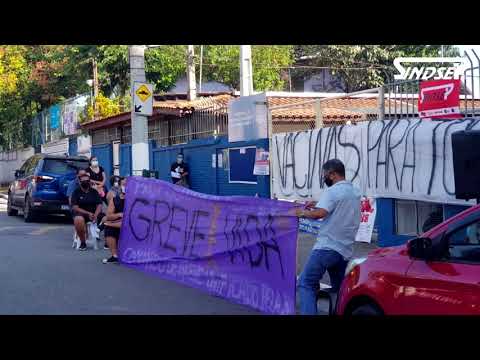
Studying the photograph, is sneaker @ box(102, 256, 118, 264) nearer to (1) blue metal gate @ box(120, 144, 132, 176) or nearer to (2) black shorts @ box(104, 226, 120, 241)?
(2) black shorts @ box(104, 226, 120, 241)

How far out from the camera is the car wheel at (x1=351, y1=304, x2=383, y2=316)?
562 cm

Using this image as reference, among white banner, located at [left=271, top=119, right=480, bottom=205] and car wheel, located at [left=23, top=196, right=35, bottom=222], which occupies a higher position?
white banner, located at [left=271, top=119, right=480, bottom=205]

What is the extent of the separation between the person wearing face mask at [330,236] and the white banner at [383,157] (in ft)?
10.1

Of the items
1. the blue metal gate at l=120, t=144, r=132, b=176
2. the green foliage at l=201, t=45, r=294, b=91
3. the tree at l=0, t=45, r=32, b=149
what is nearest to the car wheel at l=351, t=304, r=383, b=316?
the blue metal gate at l=120, t=144, r=132, b=176

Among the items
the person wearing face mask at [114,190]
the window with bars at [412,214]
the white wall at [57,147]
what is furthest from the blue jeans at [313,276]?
the white wall at [57,147]

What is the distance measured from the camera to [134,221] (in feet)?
39.1

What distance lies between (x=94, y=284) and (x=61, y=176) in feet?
30.1

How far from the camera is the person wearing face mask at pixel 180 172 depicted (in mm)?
20266

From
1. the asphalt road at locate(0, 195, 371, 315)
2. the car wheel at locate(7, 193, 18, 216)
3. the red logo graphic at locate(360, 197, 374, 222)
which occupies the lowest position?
the asphalt road at locate(0, 195, 371, 315)

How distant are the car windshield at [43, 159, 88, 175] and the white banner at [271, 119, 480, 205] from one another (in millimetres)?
6337

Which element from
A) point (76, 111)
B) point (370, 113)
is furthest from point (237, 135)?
point (76, 111)

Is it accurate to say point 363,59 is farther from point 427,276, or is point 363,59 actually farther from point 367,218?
point 427,276

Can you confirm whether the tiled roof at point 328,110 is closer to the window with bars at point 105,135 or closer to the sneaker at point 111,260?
the sneaker at point 111,260
